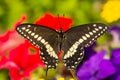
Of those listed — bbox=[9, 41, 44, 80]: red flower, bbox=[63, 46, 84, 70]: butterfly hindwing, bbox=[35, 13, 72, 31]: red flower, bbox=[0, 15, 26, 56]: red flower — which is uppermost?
bbox=[0, 15, 26, 56]: red flower

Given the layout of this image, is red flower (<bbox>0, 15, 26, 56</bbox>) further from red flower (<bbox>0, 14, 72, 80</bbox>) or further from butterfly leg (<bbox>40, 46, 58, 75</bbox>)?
butterfly leg (<bbox>40, 46, 58, 75</bbox>)

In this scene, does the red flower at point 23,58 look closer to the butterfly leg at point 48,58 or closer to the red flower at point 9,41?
the red flower at point 9,41

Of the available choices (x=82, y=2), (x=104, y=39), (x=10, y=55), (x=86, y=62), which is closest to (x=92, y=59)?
(x=86, y=62)

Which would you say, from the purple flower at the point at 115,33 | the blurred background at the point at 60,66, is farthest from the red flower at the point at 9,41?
the purple flower at the point at 115,33

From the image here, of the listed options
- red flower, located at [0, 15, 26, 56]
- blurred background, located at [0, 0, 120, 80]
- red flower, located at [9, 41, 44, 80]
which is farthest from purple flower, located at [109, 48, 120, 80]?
red flower, located at [0, 15, 26, 56]

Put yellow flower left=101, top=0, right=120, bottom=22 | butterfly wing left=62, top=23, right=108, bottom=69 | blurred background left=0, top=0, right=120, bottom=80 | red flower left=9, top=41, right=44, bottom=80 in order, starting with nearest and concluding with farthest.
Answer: butterfly wing left=62, top=23, right=108, bottom=69, blurred background left=0, top=0, right=120, bottom=80, red flower left=9, top=41, right=44, bottom=80, yellow flower left=101, top=0, right=120, bottom=22

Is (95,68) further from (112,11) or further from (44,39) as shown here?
(112,11)

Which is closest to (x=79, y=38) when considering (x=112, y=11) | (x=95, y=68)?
(x=95, y=68)
